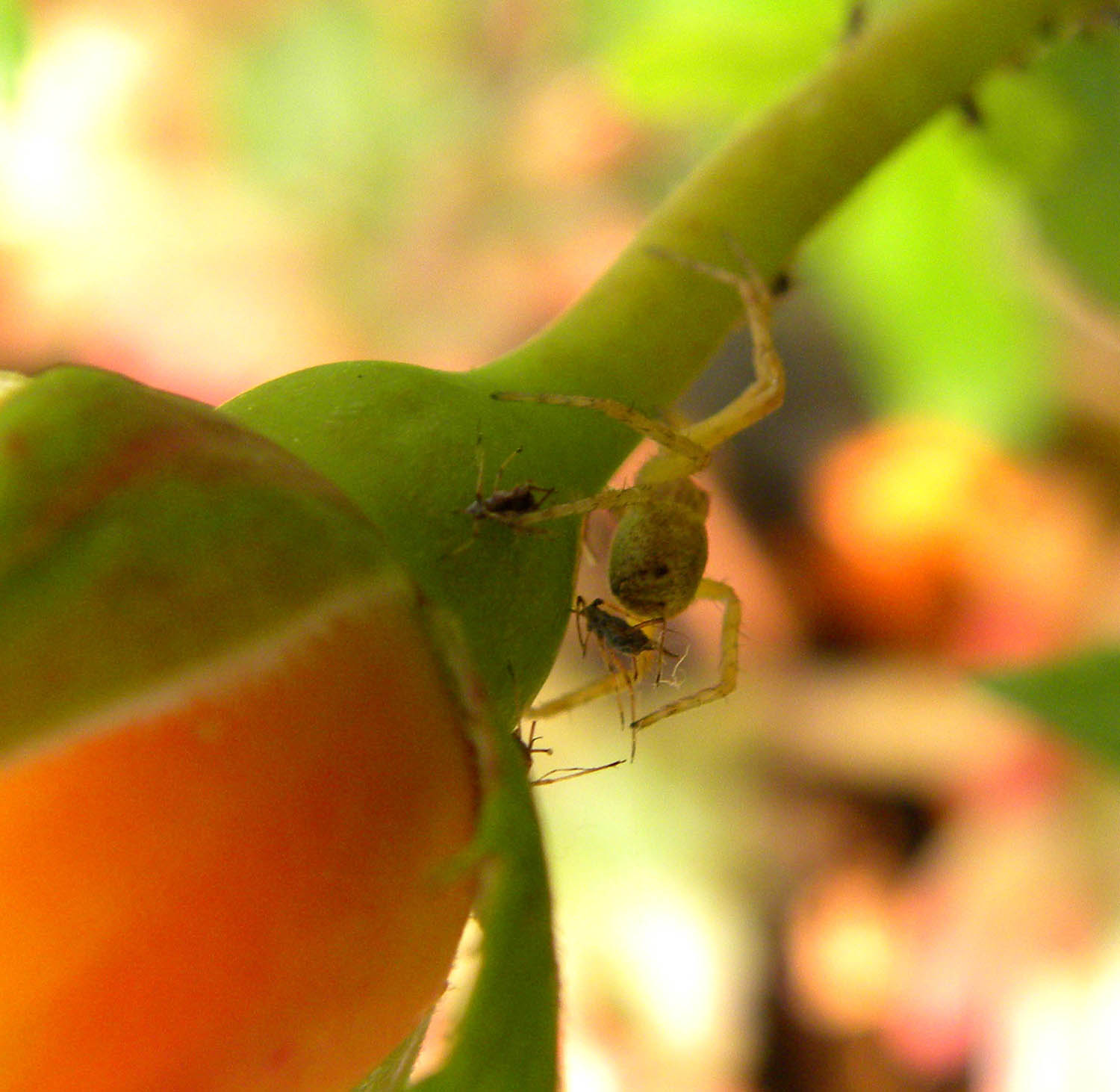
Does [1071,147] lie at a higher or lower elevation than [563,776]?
higher

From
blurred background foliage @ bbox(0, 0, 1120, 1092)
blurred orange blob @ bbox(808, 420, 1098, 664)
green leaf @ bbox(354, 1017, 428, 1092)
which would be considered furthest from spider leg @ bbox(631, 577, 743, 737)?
blurred orange blob @ bbox(808, 420, 1098, 664)

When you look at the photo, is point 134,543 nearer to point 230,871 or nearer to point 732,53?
point 230,871

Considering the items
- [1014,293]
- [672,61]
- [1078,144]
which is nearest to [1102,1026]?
[1014,293]

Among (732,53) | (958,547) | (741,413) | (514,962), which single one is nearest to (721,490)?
(958,547)

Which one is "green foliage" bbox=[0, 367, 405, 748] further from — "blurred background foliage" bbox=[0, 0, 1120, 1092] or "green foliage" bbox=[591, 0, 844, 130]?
"blurred background foliage" bbox=[0, 0, 1120, 1092]

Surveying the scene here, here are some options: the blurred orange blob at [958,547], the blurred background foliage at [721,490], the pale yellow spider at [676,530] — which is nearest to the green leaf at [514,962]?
the pale yellow spider at [676,530]

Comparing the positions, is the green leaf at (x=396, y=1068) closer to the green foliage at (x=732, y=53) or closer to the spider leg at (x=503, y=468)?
the spider leg at (x=503, y=468)
